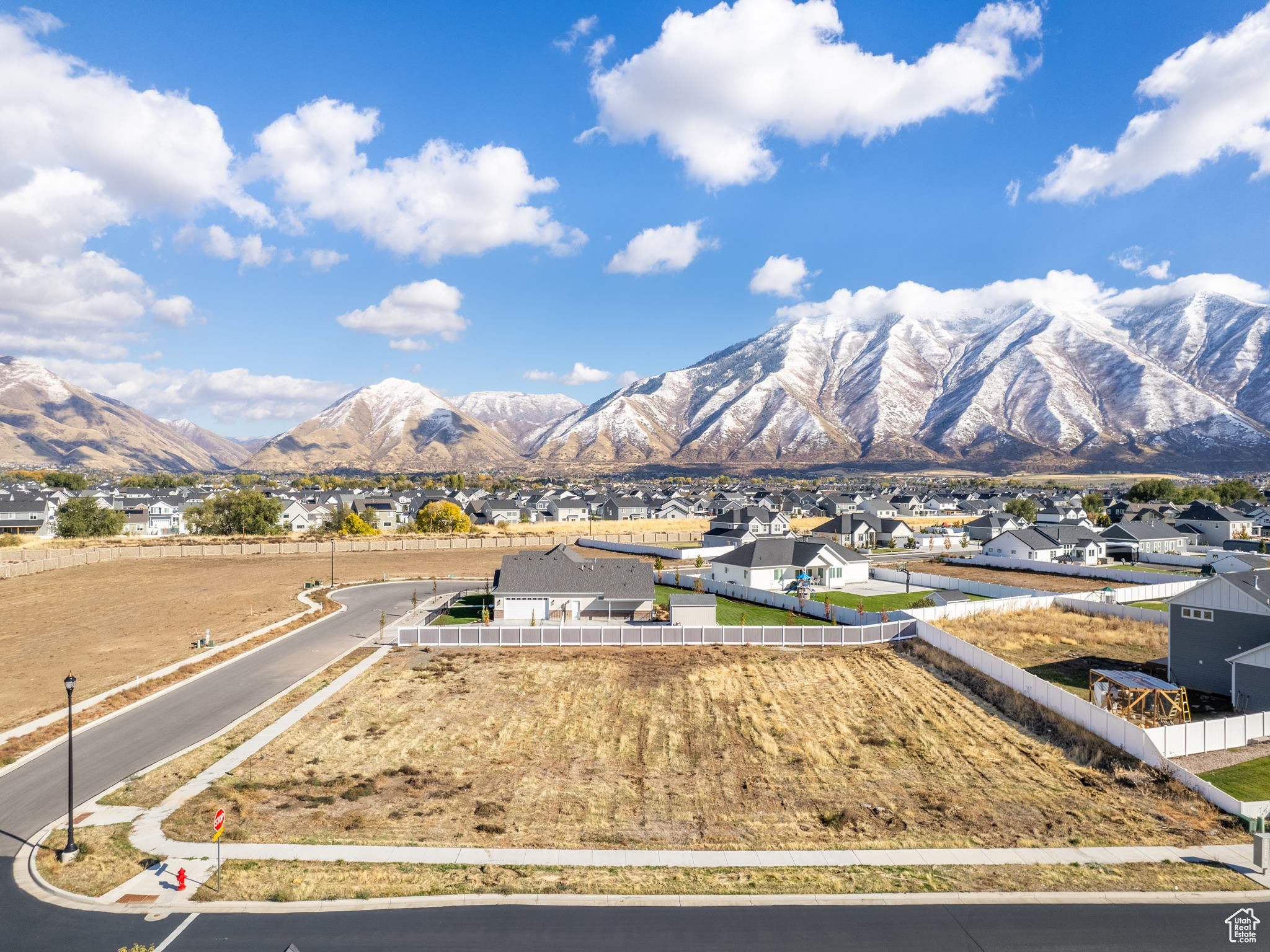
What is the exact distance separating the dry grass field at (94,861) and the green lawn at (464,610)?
96.6ft

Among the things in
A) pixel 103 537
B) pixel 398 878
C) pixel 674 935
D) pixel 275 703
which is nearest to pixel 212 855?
pixel 398 878

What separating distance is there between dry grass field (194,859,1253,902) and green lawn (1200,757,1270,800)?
5817 millimetres

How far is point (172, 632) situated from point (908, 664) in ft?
155

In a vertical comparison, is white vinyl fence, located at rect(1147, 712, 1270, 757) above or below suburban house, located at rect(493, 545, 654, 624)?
below

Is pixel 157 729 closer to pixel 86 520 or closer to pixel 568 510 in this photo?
pixel 86 520

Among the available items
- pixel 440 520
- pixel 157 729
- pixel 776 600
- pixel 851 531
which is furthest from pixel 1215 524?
pixel 157 729

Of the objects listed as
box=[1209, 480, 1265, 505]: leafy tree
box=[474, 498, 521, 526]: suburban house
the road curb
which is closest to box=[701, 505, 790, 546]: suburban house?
box=[474, 498, 521, 526]: suburban house

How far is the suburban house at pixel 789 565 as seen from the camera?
59688 millimetres

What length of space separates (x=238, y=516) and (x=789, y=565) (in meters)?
85.6

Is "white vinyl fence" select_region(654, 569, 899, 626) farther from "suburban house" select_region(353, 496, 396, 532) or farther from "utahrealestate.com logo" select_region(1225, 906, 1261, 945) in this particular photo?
"suburban house" select_region(353, 496, 396, 532)

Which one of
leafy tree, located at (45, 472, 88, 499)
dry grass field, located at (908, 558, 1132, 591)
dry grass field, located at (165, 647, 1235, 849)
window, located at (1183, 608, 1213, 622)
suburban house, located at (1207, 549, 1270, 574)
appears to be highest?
leafy tree, located at (45, 472, 88, 499)

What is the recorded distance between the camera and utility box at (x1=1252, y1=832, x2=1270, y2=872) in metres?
18.1

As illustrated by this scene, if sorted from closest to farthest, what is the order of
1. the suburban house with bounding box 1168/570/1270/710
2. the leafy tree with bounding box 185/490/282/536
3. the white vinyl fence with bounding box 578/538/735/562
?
1. the suburban house with bounding box 1168/570/1270/710
2. the white vinyl fence with bounding box 578/538/735/562
3. the leafy tree with bounding box 185/490/282/536

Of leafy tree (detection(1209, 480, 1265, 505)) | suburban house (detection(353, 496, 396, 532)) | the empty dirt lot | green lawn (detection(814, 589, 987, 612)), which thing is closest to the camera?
the empty dirt lot
